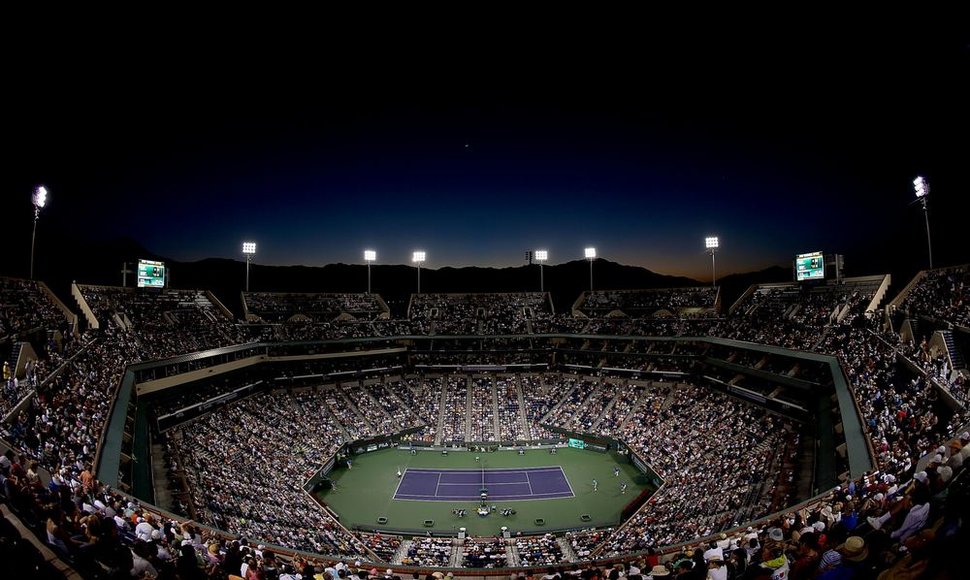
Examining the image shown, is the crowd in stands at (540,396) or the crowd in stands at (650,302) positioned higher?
the crowd in stands at (650,302)

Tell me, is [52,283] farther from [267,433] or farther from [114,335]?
[267,433]

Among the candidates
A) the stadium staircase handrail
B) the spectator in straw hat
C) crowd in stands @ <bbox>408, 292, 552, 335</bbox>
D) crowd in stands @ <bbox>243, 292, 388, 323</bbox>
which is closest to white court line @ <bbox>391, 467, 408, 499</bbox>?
crowd in stands @ <bbox>408, 292, 552, 335</bbox>

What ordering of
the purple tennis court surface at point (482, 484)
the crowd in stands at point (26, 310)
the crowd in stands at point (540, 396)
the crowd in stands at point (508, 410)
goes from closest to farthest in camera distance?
1. the crowd in stands at point (26, 310)
2. the purple tennis court surface at point (482, 484)
3. the crowd in stands at point (508, 410)
4. the crowd in stands at point (540, 396)

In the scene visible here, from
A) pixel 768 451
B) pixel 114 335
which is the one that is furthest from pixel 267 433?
pixel 768 451

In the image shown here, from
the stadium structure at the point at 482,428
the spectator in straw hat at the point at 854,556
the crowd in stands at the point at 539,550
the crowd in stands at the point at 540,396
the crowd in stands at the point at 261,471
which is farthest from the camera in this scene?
the crowd in stands at the point at 540,396

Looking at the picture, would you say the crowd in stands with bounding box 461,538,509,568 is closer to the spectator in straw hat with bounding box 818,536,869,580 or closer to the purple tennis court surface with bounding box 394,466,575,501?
the purple tennis court surface with bounding box 394,466,575,501

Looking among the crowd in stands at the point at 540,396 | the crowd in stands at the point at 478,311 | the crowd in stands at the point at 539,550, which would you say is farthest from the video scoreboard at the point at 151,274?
the crowd in stands at the point at 539,550

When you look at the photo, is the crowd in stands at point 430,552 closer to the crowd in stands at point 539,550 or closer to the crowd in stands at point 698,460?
the crowd in stands at point 539,550

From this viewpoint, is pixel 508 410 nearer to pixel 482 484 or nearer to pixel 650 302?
pixel 482 484
